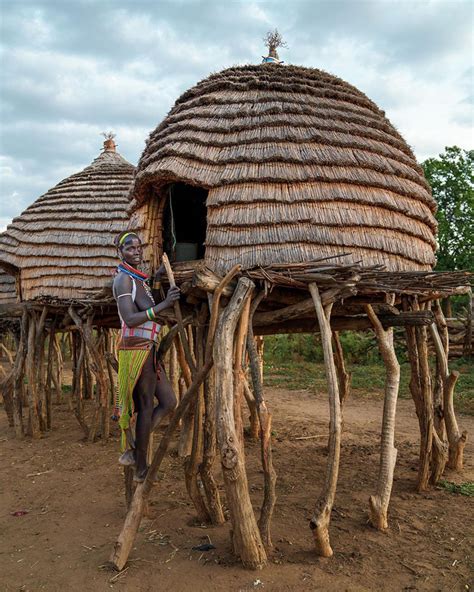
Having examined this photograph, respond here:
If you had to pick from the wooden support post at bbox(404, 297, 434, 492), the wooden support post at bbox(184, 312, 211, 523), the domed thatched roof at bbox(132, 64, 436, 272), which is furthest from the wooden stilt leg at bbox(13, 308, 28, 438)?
the wooden support post at bbox(404, 297, 434, 492)

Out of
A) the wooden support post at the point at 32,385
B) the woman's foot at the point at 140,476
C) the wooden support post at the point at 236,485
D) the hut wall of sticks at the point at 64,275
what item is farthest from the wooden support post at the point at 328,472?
the wooden support post at the point at 32,385

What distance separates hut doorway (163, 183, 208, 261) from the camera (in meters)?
7.48

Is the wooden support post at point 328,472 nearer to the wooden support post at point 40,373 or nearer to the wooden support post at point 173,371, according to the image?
the wooden support post at point 173,371

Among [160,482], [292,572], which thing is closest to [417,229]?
[292,572]

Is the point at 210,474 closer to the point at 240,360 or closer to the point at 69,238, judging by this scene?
the point at 240,360

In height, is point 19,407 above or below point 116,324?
below

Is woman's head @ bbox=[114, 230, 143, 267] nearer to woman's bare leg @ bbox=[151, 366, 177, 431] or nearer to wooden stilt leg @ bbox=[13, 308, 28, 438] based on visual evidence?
woman's bare leg @ bbox=[151, 366, 177, 431]

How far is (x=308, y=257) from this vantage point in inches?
217

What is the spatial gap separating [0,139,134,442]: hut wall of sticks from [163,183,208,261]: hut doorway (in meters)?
1.59

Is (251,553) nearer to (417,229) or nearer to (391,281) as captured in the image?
(391,281)

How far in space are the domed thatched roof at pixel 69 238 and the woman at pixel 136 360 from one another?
16.8ft

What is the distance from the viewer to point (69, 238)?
10234 mm

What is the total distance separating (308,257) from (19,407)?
765 centimetres

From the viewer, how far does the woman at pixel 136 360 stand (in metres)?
Answer: 4.77
